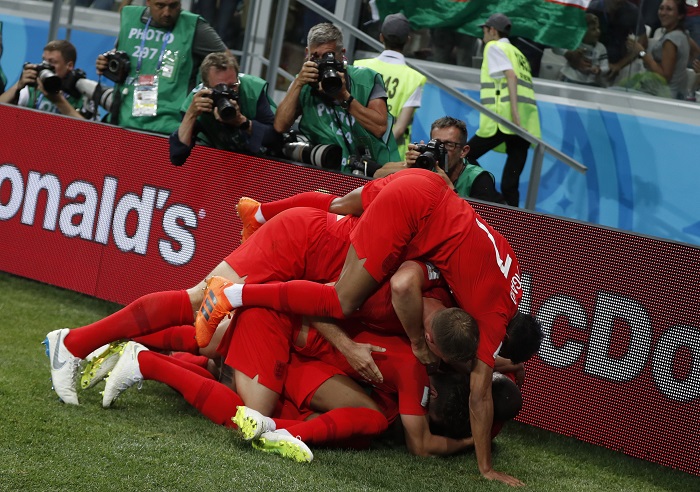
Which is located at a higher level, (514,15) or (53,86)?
(514,15)

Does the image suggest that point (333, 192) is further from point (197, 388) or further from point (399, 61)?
point (399, 61)

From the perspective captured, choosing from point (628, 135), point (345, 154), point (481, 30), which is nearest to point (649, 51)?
point (628, 135)

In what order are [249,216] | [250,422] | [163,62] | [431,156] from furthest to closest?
[163,62]
[249,216]
[431,156]
[250,422]

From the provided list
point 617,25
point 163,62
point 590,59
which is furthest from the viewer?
point 590,59

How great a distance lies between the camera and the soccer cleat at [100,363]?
15.1ft

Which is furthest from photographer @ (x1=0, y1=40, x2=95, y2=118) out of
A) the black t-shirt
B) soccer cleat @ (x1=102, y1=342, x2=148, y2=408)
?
the black t-shirt

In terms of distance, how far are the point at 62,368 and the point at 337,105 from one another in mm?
2275

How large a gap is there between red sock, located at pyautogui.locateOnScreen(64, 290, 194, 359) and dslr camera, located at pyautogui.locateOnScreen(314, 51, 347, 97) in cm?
155

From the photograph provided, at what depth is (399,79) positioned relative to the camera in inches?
278

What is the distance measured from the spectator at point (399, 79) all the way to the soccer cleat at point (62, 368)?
10.5 ft

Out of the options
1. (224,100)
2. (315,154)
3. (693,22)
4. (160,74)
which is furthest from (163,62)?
(693,22)

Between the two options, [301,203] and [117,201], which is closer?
[301,203]

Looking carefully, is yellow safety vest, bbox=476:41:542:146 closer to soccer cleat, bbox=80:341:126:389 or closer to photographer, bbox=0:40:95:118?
photographer, bbox=0:40:95:118

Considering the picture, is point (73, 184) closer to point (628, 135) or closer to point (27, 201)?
point (27, 201)
